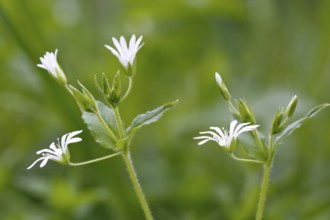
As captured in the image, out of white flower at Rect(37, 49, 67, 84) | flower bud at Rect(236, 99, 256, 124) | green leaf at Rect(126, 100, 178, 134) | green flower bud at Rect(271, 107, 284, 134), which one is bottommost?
green flower bud at Rect(271, 107, 284, 134)

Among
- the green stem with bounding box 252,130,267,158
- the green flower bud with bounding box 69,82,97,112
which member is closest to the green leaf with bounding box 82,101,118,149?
the green flower bud with bounding box 69,82,97,112

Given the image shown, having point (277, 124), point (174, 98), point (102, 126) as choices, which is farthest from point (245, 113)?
point (174, 98)

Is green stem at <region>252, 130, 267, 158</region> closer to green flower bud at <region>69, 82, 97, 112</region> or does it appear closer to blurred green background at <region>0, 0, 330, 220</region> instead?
green flower bud at <region>69, 82, 97, 112</region>

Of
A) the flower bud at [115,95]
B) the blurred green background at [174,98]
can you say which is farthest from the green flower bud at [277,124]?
the blurred green background at [174,98]

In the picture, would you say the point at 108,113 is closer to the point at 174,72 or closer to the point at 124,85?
the point at 124,85

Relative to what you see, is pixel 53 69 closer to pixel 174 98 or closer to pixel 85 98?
pixel 85 98

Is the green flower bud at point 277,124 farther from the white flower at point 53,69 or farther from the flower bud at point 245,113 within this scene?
the white flower at point 53,69
